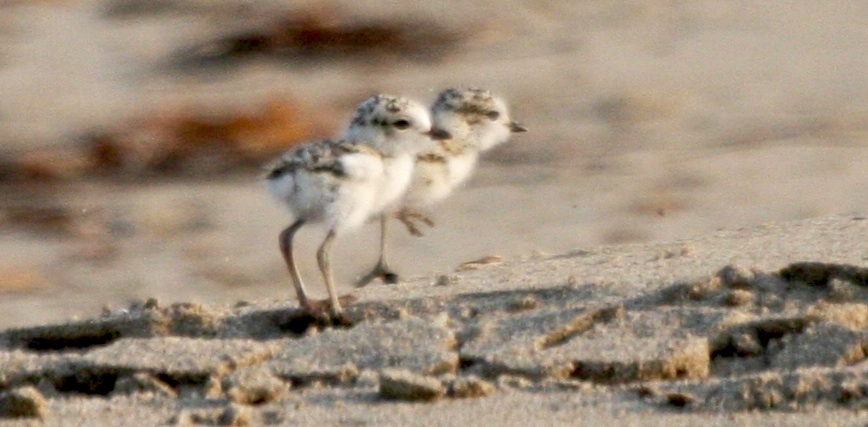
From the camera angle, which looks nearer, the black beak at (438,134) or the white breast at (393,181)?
the white breast at (393,181)

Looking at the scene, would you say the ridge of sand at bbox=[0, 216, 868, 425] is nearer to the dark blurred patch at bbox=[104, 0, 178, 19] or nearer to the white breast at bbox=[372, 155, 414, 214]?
the white breast at bbox=[372, 155, 414, 214]

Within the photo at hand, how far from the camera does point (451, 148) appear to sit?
20.8ft

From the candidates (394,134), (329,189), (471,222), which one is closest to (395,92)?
(471,222)

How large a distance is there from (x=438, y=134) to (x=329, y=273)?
37.9 inches

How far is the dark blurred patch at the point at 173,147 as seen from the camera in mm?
8477

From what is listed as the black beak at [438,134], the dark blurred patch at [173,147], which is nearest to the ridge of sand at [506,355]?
the black beak at [438,134]

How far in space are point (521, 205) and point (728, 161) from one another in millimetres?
929

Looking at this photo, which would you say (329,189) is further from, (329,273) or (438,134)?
(438,134)

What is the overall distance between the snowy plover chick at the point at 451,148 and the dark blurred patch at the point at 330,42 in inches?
109

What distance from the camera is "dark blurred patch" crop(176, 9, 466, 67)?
971 cm

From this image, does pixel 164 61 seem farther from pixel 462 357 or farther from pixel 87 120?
pixel 462 357

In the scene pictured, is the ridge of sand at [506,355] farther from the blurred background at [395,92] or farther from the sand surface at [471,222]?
the blurred background at [395,92]

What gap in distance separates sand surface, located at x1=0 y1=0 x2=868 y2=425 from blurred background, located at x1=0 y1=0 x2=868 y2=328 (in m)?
0.02

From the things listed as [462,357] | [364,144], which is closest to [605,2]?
[364,144]
